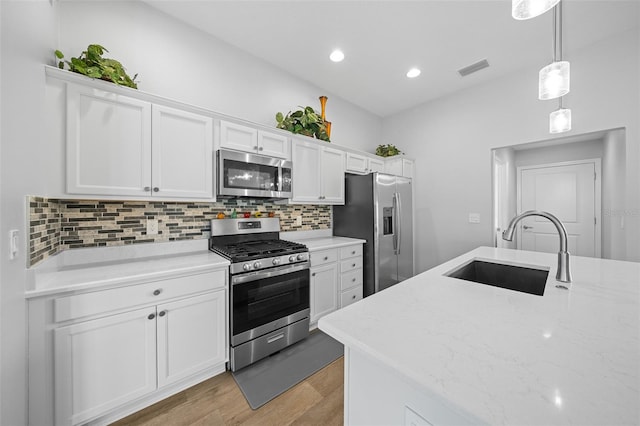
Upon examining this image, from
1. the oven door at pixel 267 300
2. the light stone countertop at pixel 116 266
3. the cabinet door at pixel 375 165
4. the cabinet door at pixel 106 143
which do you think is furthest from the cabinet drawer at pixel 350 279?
the cabinet door at pixel 106 143

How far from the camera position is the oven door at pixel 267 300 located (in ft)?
6.19

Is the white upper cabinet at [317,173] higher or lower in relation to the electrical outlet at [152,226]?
higher

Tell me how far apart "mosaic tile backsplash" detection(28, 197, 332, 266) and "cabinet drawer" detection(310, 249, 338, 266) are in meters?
0.90

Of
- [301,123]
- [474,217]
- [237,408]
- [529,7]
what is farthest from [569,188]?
[237,408]

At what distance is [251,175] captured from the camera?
2299 millimetres

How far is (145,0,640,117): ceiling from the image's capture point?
204 centimetres

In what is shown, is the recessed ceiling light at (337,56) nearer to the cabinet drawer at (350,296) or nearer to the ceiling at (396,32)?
the ceiling at (396,32)

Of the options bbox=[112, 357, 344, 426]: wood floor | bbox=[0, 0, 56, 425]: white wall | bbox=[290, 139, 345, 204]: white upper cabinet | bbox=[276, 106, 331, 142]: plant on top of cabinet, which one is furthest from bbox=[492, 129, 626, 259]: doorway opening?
bbox=[0, 0, 56, 425]: white wall

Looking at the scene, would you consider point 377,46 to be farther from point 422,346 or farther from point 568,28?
point 422,346

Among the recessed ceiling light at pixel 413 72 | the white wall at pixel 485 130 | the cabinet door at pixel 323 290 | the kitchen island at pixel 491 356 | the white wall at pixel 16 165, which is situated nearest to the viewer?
the kitchen island at pixel 491 356

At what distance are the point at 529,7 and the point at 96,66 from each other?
2399 millimetres

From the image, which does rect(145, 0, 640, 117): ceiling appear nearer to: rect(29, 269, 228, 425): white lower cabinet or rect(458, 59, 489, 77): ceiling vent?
rect(458, 59, 489, 77): ceiling vent

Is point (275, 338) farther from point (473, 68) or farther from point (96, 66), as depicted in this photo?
point (473, 68)

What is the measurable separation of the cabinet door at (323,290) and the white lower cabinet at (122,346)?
3.05ft
